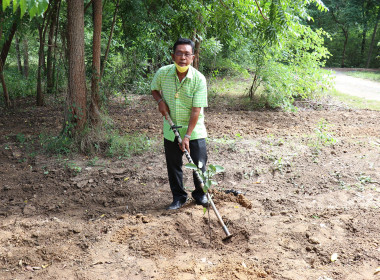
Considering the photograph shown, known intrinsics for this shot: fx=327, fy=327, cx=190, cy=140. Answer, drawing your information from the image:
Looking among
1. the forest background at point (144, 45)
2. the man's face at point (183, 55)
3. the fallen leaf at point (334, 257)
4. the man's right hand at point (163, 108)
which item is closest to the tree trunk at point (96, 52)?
the forest background at point (144, 45)

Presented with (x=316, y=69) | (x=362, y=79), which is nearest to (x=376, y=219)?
(x=316, y=69)

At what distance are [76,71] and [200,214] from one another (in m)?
3.18

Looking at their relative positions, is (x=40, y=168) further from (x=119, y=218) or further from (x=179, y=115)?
(x=179, y=115)

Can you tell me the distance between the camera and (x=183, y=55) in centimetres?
325

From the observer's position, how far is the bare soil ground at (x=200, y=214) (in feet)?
9.41

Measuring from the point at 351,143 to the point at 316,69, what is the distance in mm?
3216

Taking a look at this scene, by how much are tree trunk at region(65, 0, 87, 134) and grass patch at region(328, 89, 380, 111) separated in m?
7.19

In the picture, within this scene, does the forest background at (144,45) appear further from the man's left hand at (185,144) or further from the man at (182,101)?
the man's left hand at (185,144)

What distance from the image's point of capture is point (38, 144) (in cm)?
571

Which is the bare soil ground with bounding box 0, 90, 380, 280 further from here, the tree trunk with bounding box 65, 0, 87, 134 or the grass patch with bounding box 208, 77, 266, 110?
the grass patch with bounding box 208, 77, 266, 110

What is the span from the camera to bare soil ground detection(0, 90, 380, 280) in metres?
2.87

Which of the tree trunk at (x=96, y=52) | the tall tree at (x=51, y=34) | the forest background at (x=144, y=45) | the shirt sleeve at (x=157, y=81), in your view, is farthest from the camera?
the tall tree at (x=51, y=34)

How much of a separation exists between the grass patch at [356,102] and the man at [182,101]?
729 centimetres

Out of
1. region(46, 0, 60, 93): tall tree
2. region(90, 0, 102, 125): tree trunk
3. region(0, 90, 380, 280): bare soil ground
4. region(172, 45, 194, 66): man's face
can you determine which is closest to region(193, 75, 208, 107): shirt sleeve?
region(172, 45, 194, 66): man's face
